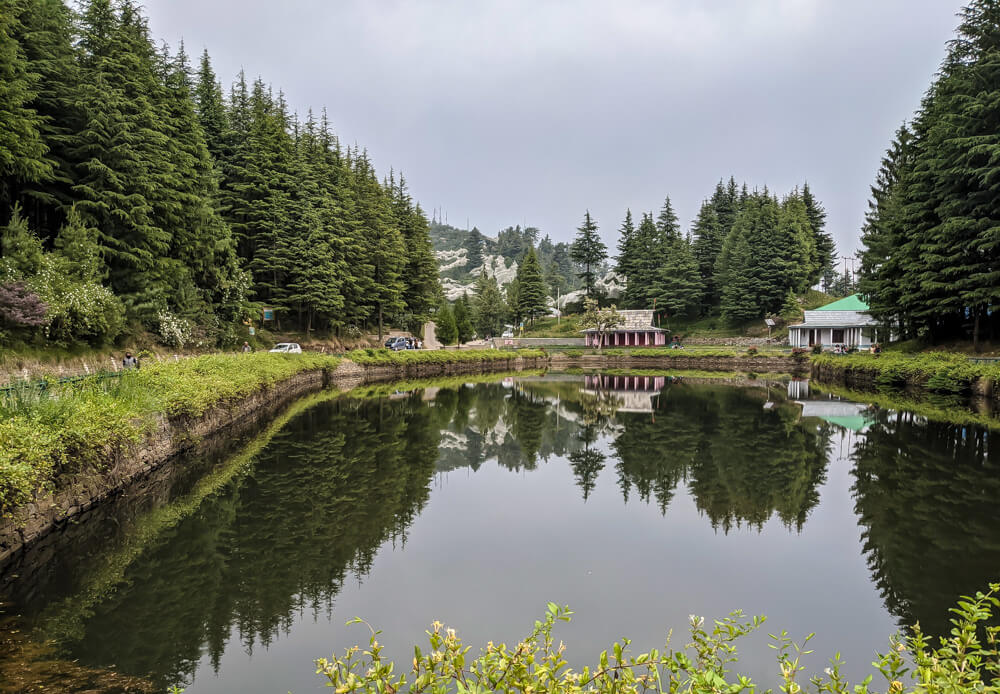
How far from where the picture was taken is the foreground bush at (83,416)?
7.09 m

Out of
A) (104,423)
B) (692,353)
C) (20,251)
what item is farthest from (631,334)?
(104,423)

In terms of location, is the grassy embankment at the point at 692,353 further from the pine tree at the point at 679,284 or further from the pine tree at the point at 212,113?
the pine tree at the point at 212,113

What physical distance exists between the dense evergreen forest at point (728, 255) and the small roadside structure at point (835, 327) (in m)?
7.16

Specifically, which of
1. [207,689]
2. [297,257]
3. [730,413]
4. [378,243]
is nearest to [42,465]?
[207,689]

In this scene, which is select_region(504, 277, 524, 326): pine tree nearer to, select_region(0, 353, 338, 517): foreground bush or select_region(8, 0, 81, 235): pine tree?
select_region(8, 0, 81, 235): pine tree

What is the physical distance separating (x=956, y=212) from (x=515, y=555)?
34.0 m

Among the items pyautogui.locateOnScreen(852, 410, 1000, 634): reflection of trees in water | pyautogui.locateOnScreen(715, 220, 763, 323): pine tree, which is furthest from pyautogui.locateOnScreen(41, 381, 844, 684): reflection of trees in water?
pyautogui.locateOnScreen(715, 220, 763, 323): pine tree

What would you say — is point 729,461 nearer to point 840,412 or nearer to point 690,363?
point 840,412

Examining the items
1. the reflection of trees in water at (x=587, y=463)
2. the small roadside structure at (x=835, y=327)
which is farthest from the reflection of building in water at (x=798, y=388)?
the small roadside structure at (x=835, y=327)

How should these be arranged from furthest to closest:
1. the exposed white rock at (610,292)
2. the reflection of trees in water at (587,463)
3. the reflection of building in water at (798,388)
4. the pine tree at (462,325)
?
the exposed white rock at (610,292)
the pine tree at (462,325)
the reflection of building in water at (798,388)
the reflection of trees in water at (587,463)

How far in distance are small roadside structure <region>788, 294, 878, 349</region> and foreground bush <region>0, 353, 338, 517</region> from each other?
60288mm

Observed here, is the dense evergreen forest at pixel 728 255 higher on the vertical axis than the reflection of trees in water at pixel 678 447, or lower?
higher

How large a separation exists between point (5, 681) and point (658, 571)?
705cm

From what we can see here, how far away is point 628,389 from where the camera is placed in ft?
120
